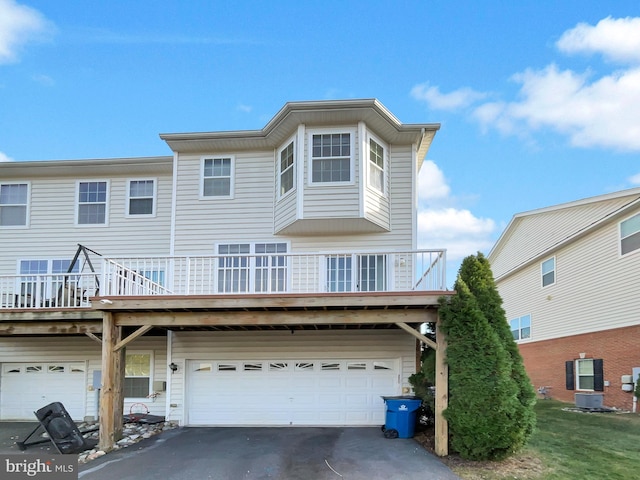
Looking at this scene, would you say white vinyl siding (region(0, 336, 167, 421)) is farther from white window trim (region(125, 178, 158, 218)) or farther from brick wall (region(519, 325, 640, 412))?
brick wall (region(519, 325, 640, 412))

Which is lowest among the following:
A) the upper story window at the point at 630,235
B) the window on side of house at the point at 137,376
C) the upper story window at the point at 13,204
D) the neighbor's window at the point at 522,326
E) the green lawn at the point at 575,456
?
the green lawn at the point at 575,456

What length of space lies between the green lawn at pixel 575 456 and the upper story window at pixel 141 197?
1011 centimetres

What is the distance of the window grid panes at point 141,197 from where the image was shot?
13805 millimetres

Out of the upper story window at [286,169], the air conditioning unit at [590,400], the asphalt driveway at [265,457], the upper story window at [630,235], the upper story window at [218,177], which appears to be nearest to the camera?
the asphalt driveway at [265,457]

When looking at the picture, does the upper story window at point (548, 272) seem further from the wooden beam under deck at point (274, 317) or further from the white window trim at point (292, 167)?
the white window trim at point (292, 167)

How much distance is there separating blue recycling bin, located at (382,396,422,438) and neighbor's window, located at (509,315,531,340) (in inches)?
448

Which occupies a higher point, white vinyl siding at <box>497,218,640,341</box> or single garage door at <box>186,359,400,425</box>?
white vinyl siding at <box>497,218,640,341</box>

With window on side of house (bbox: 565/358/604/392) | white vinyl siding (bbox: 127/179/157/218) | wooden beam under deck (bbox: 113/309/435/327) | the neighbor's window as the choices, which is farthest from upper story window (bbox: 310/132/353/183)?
the neighbor's window

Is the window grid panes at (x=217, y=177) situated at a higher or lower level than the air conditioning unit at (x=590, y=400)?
higher

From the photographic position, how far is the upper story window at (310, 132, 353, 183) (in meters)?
11.7

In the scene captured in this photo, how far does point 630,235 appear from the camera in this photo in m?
13.2

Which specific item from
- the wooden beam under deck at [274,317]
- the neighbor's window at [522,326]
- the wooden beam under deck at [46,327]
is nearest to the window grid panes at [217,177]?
the wooden beam under deck at [274,317]

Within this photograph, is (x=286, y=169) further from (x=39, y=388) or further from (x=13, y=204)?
(x=39, y=388)

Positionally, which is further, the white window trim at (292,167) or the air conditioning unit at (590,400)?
the air conditioning unit at (590,400)
